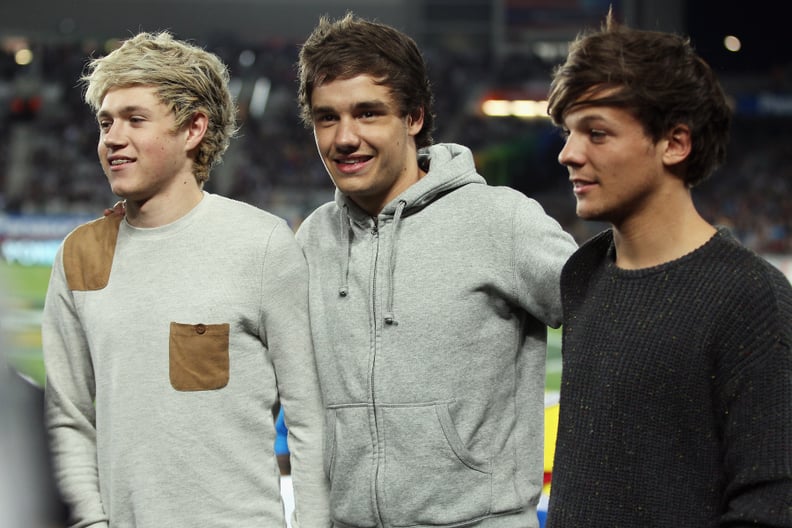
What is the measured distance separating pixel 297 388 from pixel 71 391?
551 millimetres

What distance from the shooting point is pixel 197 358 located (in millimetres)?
2463

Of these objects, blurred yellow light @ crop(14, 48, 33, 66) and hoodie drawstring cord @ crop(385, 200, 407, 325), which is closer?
hoodie drawstring cord @ crop(385, 200, 407, 325)

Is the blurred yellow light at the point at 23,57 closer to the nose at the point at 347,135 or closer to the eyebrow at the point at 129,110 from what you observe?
the eyebrow at the point at 129,110

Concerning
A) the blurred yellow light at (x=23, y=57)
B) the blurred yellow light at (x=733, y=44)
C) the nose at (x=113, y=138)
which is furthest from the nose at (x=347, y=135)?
the blurred yellow light at (x=23, y=57)

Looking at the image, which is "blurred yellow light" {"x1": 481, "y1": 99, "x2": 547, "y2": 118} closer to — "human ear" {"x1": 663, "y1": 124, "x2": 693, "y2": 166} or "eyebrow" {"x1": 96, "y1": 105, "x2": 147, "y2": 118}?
"eyebrow" {"x1": 96, "y1": 105, "x2": 147, "y2": 118}

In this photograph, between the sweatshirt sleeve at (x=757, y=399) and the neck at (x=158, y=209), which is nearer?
the sweatshirt sleeve at (x=757, y=399)

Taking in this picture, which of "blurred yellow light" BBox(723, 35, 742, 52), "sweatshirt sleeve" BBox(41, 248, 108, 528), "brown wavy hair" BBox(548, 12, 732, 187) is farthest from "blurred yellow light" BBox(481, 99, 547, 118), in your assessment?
"brown wavy hair" BBox(548, 12, 732, 187)

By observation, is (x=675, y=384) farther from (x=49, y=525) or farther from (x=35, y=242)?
(x=35, y=242)

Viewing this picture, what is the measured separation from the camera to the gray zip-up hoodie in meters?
2.46

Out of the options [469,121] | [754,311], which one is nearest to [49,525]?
[754,311]

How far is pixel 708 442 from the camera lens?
187 centimetres

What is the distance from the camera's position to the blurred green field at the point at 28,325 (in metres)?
1.41

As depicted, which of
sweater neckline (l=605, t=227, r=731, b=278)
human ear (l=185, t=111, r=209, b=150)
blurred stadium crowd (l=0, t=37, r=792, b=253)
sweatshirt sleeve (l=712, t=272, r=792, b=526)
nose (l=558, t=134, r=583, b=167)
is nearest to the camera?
sweatshirt sleeve (l=712, t=272, r=792, b=526)

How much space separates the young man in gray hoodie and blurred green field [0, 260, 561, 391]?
0.75m
